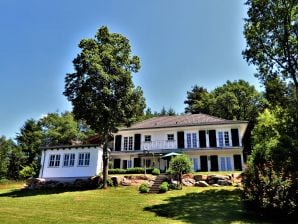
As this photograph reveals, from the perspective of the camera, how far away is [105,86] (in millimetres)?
25547

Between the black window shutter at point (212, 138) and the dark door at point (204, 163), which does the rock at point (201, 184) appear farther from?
the black window shutter at point (212, 138)

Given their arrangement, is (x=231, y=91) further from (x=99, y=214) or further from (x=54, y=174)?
(x=99, y=214)

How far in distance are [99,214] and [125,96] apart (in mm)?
12903

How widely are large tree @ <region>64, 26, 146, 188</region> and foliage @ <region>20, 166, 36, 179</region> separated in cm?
2519

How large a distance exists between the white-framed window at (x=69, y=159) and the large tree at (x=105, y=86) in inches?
240

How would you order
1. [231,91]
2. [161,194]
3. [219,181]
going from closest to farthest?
[161,194] → [219,181] → [231,91]

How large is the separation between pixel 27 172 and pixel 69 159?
19098mm

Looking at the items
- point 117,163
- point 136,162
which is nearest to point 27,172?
point 117,163

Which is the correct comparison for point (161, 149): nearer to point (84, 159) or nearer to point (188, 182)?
point (84, 159)

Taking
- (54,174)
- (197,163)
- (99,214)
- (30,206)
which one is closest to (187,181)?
(197,163)

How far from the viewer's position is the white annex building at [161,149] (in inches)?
1201

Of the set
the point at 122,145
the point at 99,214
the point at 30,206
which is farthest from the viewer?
the point at 122,145

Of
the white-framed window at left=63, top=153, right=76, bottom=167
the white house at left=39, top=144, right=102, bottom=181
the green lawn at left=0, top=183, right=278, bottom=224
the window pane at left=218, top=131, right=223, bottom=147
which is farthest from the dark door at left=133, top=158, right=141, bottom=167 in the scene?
the green lawn at left=0, top=183, right=278, bottom=224

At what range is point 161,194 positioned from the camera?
2123 centimetres
